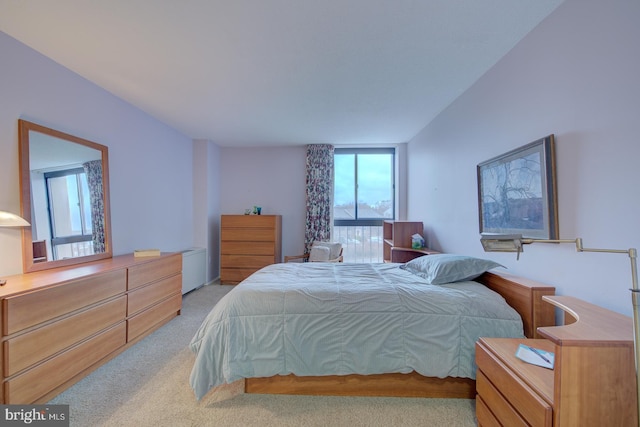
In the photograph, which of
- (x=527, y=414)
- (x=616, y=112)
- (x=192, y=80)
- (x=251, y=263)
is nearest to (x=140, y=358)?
(x=251, y=263)

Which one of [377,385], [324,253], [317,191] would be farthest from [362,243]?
[377,385]

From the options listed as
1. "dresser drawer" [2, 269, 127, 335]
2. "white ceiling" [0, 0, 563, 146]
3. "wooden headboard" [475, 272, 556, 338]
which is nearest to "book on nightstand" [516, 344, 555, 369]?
"wooden headboard" [475, 272, 556, 338]

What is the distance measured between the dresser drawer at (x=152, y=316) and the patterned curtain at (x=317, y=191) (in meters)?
2.26

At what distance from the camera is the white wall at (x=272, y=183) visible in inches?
185

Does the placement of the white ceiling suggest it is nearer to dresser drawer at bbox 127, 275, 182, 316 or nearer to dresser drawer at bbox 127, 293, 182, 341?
dresser drawer at bbox 127, 275, 182, 316

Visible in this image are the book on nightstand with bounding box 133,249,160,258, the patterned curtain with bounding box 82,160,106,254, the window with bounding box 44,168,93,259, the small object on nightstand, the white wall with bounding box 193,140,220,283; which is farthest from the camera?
the white wall with bounding box 193,140,220,283

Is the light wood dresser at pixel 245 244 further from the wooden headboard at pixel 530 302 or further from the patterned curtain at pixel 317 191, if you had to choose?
the wooden headboard at pixel 530 302

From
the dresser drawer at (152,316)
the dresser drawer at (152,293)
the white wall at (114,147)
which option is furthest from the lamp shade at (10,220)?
the dresser drawer at (152,316)

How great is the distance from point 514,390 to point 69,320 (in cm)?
271

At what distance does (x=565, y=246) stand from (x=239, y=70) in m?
2.74

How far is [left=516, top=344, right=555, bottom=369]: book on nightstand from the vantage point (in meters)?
1.19

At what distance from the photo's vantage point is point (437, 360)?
1.59 meters

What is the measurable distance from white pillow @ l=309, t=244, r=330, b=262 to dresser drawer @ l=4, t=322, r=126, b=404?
2526 millimetres

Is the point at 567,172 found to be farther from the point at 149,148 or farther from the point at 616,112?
the point at 149,148
